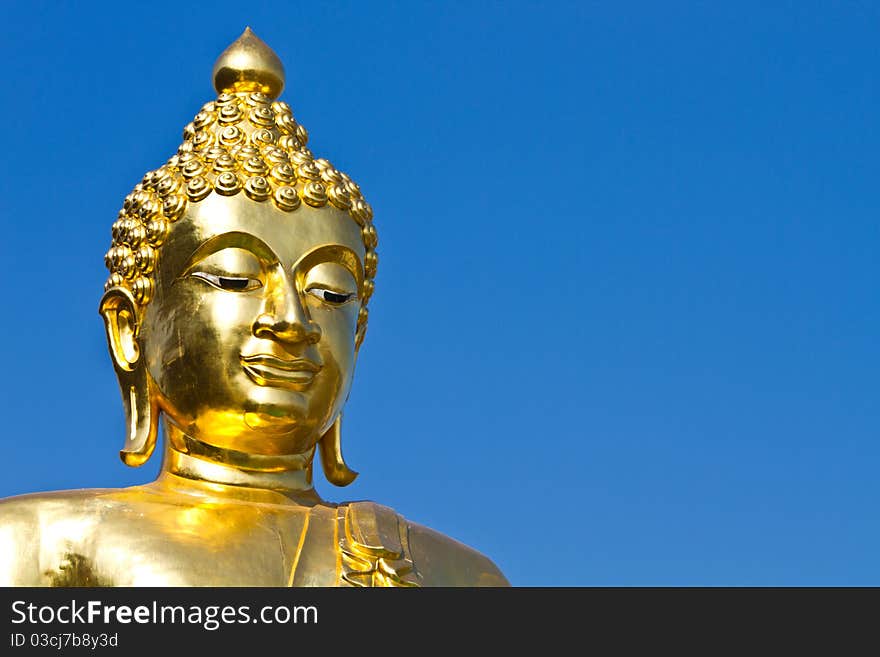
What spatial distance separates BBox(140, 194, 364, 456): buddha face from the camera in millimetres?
12219

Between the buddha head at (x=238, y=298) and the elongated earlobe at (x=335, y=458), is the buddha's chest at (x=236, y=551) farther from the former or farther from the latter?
the elongated earlobe at (x=335, y=458)

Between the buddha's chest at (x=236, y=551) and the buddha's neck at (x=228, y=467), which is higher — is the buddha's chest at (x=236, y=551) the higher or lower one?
the lower one

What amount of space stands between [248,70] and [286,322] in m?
1.80

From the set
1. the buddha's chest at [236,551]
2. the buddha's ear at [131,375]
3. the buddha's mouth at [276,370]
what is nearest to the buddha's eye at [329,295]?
the buddha's mouth at [276,370]

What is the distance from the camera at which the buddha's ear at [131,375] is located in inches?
495

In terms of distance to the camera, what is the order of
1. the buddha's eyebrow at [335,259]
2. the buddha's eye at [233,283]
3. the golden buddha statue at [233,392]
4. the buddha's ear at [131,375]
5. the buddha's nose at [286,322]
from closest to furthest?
1. the golden buddha statue at [233,392]
2. the buddha's nose at [286,322]
3. the buddha's eye at [233,283]
4. the buddha's eyebrow at [335,259]
5. the buddha's ear at [131,375]

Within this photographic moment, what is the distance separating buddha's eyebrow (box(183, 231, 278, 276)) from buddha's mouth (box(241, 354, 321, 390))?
537mm

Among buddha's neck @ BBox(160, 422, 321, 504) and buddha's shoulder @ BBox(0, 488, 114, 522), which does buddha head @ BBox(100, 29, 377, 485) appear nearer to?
buddha's neck @ BBox(160, 422, 321, 504)

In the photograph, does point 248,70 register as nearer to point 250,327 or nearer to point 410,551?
point 250,327
